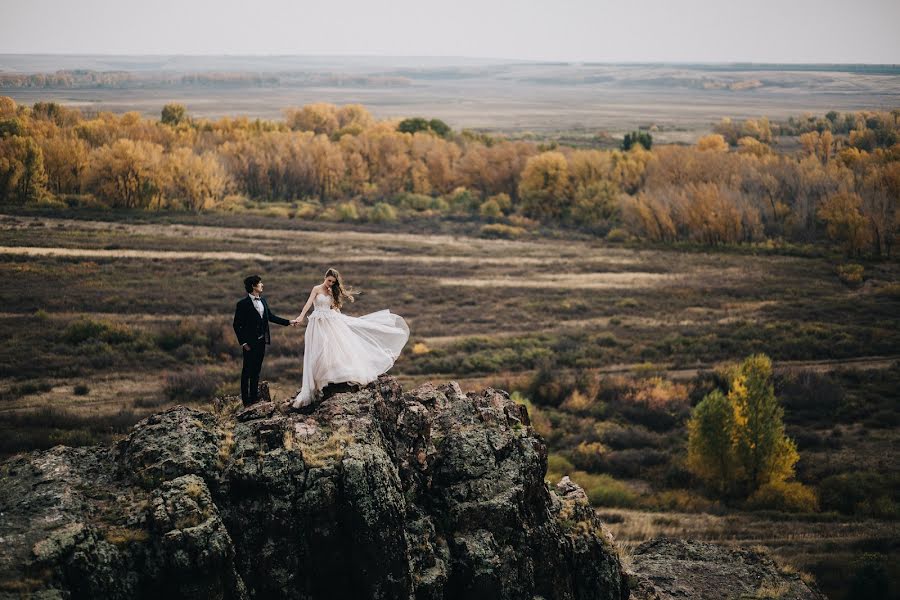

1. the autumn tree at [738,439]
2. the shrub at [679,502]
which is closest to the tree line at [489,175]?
the shrub at [679,502]

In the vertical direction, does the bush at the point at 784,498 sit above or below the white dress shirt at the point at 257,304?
below

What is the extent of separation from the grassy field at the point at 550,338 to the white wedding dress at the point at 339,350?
14.7 m

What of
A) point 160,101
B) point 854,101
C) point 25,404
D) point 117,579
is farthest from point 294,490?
point 160,101

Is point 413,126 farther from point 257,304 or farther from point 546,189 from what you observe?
point 257,304

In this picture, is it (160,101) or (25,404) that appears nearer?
(25,404)

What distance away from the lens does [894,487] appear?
107 ft

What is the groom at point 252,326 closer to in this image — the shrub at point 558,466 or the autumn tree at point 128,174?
the shrub at point 558,466

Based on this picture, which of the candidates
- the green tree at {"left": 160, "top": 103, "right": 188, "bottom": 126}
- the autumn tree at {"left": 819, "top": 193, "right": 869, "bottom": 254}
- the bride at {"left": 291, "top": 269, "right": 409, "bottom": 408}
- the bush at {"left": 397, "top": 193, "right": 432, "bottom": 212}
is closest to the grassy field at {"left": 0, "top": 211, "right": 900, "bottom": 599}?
the autumn tree at {"left": 819, "top": 193, "right": 869, "bottom": 254}

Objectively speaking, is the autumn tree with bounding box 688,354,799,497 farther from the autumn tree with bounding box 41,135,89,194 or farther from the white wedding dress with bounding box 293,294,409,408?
the autumn tree with bounding box 41,135,89,194

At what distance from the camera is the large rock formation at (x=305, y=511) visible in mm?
10328

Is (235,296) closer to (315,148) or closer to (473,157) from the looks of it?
(315,148)

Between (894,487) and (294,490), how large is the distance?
29345 mm

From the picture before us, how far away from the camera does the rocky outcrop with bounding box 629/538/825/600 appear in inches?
700

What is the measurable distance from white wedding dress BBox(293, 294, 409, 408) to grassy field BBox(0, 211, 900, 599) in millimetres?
14729
